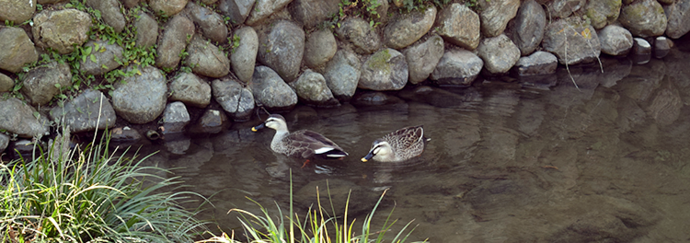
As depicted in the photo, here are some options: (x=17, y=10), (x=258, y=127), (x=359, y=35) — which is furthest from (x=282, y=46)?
(x=17, y=10)

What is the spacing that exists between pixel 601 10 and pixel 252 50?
667 cm

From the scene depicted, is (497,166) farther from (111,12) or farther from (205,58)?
(111,12)

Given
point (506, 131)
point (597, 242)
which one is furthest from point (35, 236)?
point (506, 131)

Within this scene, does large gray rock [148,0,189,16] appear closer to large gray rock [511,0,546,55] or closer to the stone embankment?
the stone embankment

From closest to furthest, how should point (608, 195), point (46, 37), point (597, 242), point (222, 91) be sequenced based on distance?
point (597, 242), point (608, 195), point (46, 37), point (222, 91)

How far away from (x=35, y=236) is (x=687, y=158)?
633cm

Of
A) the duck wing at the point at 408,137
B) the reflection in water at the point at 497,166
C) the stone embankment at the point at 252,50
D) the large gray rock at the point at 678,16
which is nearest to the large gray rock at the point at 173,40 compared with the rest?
the stone embankment at the point at 252,50

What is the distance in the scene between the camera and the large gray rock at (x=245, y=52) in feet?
22.7

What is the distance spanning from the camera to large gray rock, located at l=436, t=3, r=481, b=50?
819cm

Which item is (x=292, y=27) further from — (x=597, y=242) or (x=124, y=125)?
(x=597, y=242)

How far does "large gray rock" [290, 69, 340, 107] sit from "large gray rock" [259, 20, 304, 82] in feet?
0.67

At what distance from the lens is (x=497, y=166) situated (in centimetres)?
566

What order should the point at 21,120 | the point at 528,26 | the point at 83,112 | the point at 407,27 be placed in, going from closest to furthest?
the point at 21,120 < the point at 83,112 < the point at 407,27 < the point at 528,26

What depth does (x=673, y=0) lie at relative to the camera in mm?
10117
